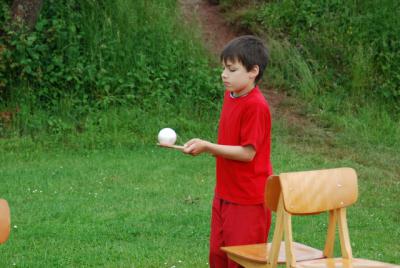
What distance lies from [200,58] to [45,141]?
9.43ft

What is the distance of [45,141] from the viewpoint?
978cm

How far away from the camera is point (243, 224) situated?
14.6 ft

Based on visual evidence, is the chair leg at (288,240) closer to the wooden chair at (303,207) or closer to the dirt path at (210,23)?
the wooden chair at (303,207)

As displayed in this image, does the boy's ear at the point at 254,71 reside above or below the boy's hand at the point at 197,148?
above

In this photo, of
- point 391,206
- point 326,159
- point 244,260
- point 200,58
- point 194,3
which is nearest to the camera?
point 244,260

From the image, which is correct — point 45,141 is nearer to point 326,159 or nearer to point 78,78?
point 78,78

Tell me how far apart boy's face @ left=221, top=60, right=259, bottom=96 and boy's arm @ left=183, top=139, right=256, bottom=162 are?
12.6 inches

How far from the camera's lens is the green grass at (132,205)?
6.03 metres

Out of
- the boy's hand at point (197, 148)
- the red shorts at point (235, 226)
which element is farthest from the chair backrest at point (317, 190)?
the boy's hand at point (197, 148)

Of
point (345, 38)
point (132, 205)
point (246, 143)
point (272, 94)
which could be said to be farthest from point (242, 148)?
point (345, 38)

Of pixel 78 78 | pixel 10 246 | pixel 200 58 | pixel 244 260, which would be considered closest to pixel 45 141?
pixel 78 78

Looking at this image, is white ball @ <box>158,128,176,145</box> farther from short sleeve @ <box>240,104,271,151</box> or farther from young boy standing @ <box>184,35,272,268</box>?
short sleeve @ <box>240,104,271,151</box>

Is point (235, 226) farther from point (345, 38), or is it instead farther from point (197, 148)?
point (345, 38)

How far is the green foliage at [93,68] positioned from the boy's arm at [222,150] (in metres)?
5.93
